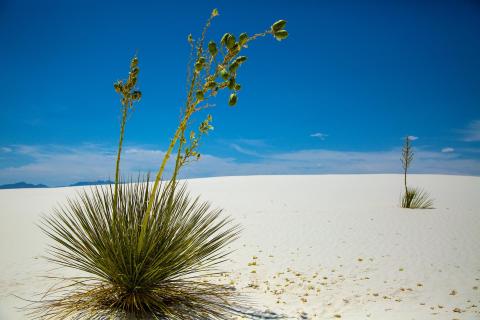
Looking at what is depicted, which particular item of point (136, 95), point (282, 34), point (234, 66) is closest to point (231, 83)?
point (234, 66)

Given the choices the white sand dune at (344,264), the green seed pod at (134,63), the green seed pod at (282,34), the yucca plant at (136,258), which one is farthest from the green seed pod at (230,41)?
the white sand dune at (344,264)

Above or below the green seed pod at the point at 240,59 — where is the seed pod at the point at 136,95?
below

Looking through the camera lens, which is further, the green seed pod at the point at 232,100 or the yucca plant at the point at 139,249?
the yucca plant at the point at 139,249

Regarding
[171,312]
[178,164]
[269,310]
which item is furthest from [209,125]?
[269,310]

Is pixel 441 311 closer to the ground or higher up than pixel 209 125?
closer to the ground

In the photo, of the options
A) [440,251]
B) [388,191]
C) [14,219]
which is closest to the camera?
[440,251]

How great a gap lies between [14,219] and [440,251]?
13640mm

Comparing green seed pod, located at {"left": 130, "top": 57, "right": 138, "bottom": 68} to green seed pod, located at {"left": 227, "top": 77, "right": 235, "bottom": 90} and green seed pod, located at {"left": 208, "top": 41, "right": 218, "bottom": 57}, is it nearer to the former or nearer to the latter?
green seed pod, located at {"left": 208, "top": 41, "right": 218, "bottom": 57}

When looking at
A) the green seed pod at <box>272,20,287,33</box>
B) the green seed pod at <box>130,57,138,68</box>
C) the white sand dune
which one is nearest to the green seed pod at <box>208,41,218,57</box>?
the green seed pod at <box>272,20,287,33</box>

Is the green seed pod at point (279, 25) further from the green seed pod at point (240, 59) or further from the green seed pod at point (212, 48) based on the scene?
the green seed pod at point (212, 48)

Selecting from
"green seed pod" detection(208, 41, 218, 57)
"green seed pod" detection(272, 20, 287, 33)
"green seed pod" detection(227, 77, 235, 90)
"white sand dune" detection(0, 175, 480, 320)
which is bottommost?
"white sand dune" detection(0, 175, 480, 320)

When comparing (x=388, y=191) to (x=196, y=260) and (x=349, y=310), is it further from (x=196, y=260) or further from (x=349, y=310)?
(x=196, y=260)

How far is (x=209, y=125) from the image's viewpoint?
333 centimetres

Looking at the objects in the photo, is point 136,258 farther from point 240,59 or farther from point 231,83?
point 240,59
